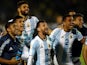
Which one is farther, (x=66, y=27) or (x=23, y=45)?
(x=23, y=45)

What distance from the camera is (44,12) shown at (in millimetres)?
19234

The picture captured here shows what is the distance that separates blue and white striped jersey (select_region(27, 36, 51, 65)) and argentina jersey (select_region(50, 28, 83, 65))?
50cm

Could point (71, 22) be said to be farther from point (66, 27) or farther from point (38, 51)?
point (38, 51)

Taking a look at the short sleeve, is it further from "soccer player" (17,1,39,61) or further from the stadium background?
the stadium background

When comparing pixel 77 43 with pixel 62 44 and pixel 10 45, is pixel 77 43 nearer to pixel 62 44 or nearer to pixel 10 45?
pixel 62 44

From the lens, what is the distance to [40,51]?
7.82 meters

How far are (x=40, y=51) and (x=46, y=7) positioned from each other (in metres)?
12.0

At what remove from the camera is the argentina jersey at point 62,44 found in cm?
836

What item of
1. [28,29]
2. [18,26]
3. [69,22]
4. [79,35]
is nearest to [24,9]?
[28,29]

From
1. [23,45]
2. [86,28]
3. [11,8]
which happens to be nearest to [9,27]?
[23,45]

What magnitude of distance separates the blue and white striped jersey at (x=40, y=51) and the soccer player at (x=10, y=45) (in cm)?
29

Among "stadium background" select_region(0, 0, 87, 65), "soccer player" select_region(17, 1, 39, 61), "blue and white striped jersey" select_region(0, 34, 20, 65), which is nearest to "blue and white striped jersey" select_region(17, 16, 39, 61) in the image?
"soccer player" select_region(17, 1, 39, 61)

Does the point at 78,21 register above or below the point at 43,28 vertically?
below

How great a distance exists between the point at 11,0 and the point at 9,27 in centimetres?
1146
